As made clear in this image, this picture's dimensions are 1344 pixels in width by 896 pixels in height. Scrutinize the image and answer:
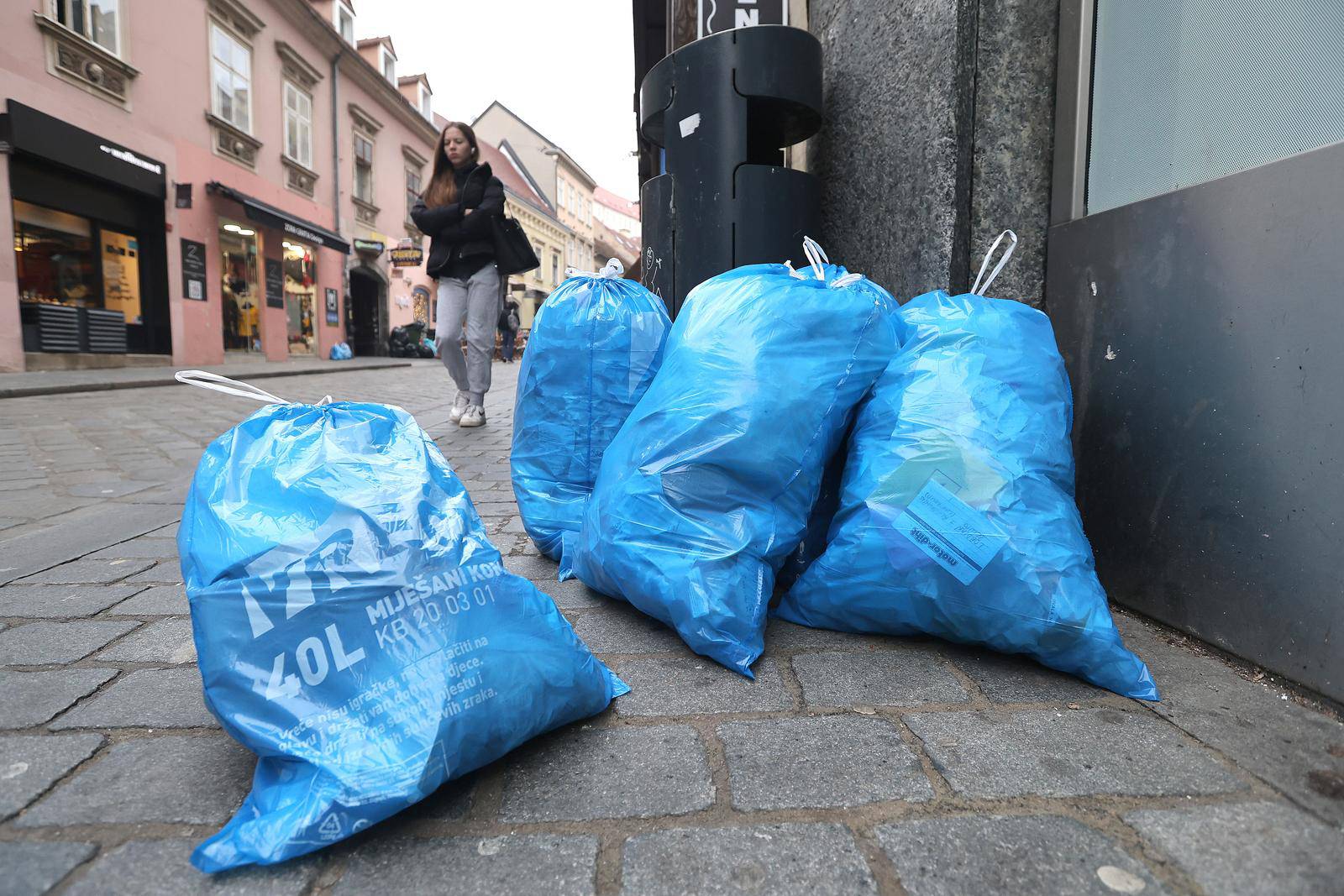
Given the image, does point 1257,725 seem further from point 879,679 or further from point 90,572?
point 90,572

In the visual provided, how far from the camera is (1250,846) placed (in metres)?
0.90

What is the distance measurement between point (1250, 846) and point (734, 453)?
0.95m

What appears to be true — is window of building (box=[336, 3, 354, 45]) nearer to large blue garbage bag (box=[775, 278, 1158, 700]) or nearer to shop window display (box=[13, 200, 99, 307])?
shop window display (box=[13, 200, 99, 307])

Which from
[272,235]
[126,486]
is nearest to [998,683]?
[126,486]

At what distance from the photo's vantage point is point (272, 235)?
44.7ft

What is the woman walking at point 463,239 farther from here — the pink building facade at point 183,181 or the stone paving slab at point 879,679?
the pink building facade at point 183,181

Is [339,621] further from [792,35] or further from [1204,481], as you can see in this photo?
[792,35]

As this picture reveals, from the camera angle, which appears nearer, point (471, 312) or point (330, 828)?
point (330, 828)

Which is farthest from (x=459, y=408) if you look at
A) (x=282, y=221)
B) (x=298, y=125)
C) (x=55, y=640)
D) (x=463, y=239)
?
(x=298, y=125)

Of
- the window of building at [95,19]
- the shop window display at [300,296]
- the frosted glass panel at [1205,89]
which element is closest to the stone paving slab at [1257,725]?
the frosted glass panel at [1205,89]

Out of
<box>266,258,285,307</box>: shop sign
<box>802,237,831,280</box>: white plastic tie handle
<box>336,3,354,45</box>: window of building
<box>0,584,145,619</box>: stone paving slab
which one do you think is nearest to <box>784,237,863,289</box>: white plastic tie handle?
<box>802,237,831,280</box>: white plastic tie handle

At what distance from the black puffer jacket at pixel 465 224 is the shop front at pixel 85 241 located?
7029mm

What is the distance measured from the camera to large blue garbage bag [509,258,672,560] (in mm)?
2053

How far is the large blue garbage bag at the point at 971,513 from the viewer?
133 centimetres
